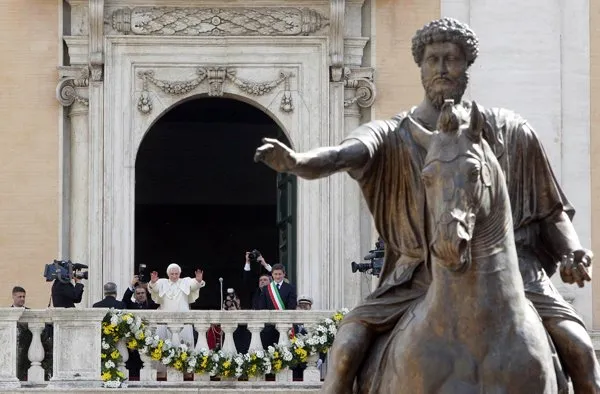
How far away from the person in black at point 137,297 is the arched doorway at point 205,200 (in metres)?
7.10

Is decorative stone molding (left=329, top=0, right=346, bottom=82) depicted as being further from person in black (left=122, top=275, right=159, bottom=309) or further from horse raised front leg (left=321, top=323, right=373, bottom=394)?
horse raised front leg (left=321, top=323, right=373, bottom=394)

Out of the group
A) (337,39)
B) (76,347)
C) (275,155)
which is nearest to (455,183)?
(275,155)

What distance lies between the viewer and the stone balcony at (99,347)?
2534cm

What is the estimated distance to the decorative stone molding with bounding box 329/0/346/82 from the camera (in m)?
28.5

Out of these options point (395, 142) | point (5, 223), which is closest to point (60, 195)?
point (5, 223)

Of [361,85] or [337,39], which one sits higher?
[337,39]

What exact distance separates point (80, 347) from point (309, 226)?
13.3ft

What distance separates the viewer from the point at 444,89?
1091cm

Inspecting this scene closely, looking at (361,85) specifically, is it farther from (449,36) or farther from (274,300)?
(449,36)

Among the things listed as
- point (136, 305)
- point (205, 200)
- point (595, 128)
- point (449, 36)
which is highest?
point (595, 128)

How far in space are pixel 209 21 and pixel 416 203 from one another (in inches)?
708

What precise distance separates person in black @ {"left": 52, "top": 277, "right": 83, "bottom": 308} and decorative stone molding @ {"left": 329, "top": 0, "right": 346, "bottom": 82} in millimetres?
4686

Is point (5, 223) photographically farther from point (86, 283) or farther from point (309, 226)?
point (309, 226)

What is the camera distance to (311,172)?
10289 mm
